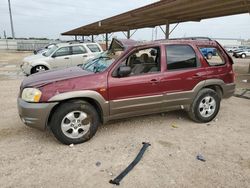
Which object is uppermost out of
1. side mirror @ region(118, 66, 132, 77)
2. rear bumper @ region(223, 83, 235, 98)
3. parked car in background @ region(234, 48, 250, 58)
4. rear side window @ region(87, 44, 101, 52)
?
rear side window @ region(87, 44, 101, 52)

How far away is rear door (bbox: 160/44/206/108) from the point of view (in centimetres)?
426

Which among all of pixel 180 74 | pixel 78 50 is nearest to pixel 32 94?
pixel 180 74

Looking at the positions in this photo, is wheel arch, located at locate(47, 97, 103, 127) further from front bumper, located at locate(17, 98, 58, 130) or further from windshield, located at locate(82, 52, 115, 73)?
windshield, located at locate(82, 52, 115, 73)

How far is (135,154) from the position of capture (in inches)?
136

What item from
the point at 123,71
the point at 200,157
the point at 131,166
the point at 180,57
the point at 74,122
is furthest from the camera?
the point at 180,57

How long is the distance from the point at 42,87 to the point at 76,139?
3.41 ft

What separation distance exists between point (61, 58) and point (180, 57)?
7277 mm

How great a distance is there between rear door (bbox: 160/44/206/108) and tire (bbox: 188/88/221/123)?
0.70 feet

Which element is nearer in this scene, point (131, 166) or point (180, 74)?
point (131, 166)

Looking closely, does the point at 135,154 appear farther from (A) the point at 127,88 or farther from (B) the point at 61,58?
(B) the point at 61,58

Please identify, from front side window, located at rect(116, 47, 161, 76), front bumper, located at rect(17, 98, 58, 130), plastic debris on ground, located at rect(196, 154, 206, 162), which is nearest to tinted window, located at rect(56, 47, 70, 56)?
front side window, located at rect(116, 47, 161, 76)

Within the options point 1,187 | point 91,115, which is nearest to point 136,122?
point 91,115

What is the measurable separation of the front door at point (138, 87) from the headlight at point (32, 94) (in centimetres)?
117

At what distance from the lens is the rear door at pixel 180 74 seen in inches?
168
